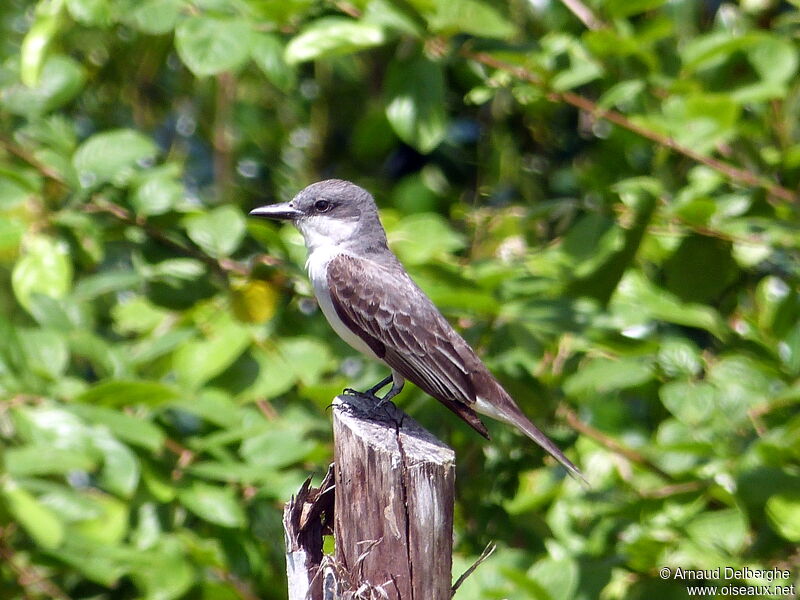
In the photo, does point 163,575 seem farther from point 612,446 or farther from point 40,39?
point 40,39

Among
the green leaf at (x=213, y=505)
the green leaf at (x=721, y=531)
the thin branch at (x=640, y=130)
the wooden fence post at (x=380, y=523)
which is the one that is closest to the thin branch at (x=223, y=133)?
the thin branch at (x=640, y=130)

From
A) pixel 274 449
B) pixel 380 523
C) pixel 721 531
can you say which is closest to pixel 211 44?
pixel 274 449

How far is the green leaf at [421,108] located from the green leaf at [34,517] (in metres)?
2.14

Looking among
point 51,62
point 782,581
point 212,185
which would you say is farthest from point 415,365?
point 212,185

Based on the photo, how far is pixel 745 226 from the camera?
15.2ft

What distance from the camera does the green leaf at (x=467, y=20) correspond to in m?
4.45

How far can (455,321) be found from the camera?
490 centimetres

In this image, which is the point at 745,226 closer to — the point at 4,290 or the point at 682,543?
the point at 682,543

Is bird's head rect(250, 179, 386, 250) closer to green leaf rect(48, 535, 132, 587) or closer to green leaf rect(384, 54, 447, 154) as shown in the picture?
green leaf rect(384, 54, 447, 154)

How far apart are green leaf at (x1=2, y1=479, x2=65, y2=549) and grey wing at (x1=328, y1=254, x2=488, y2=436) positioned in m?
1.40

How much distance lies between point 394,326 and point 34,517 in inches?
62.9

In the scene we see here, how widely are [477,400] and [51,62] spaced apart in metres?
2.54

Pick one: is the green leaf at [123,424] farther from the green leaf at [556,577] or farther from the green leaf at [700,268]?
the green leaf at [700,268]

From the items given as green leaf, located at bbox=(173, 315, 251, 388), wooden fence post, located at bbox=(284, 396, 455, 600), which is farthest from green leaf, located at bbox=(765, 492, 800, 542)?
green leaf, located at bbox=(173, 315, 251, 388)
